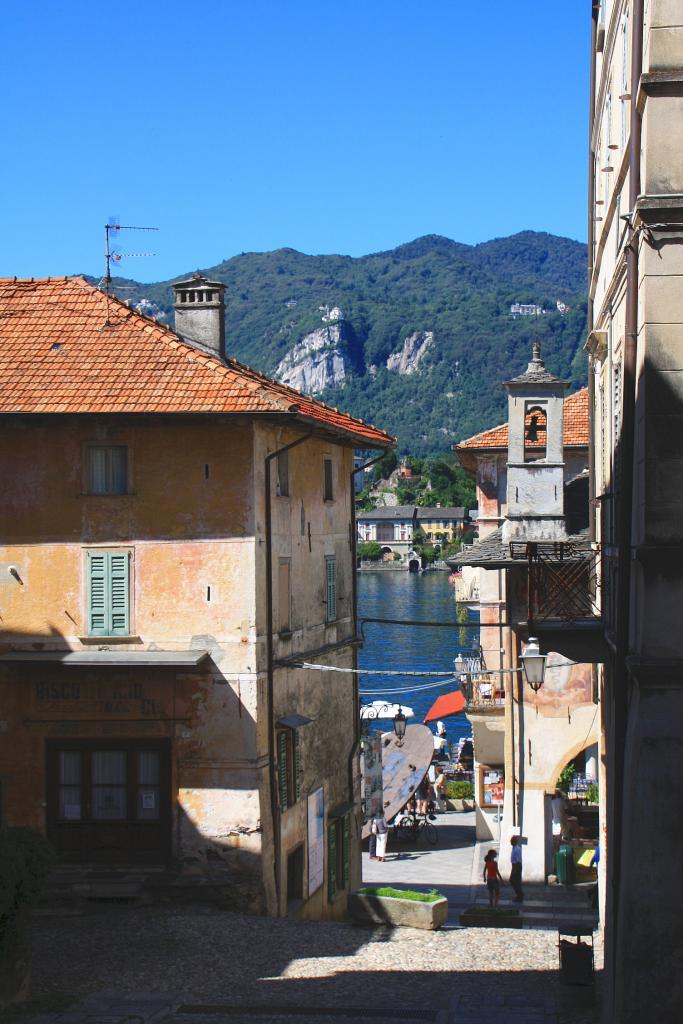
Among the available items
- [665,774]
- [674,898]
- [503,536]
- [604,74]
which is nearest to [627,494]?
[665,774]

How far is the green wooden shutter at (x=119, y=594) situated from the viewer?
22516 millimetres

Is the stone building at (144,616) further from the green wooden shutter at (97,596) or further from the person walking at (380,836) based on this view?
the person walking at (380,836)

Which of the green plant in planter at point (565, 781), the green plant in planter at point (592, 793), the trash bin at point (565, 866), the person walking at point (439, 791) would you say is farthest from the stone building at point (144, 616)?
the person walking at point (439, 791)

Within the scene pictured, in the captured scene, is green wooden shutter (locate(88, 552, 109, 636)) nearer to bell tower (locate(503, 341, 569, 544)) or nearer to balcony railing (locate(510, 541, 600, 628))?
bell tower (locate(503, 341, 569, 544))

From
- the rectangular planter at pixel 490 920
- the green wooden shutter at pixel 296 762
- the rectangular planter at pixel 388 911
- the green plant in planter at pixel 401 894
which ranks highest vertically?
the green wooden shutter at pixel 296 762

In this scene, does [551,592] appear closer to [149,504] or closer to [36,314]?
[149,504]

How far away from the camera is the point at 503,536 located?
25453 millimetres

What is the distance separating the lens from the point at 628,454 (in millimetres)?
14211

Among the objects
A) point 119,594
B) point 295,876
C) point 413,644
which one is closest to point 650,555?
point 119,594

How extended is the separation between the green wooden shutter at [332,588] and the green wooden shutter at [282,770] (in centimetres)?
437

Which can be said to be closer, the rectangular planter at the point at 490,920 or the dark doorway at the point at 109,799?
the dark doorway at the point at 109,799

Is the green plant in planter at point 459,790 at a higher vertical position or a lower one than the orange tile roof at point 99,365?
lower

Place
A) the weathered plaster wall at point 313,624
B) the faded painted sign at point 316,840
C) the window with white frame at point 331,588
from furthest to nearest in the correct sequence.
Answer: the window with white frame at point 331,588, the faded painted sign at point 316,840, the weathered plaster wall at point 313,624

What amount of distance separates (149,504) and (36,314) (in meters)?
4.45
